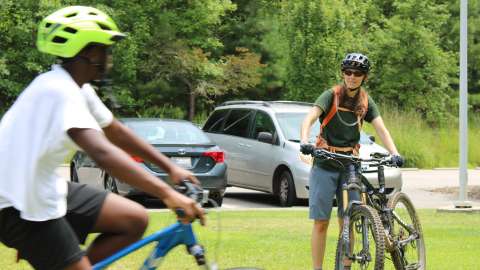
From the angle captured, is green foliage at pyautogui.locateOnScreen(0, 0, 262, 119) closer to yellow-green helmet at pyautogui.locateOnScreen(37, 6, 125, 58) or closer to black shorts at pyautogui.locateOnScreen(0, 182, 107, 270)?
yellow-green helmet at pyautogui.locateOnScreen(37, 6, 125, 58)

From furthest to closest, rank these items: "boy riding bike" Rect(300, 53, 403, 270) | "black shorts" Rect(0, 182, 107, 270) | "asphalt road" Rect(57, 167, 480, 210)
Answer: "asphalt road" Rect(57, 167, 480, 210)
"boy riding bike" Rect(300, 53, 403, 270)
"black shorts" Rect(0, 182, 107, 270)

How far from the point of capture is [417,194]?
777 inches

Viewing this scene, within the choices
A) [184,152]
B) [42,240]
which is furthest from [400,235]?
[184,152]

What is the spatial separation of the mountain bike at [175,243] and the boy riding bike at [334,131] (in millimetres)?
3361

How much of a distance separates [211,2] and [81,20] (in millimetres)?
37100

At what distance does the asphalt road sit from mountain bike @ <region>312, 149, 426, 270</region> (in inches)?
327

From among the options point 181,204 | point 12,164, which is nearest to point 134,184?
point 181,204

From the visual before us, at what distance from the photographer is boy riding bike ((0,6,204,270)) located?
4004 mm

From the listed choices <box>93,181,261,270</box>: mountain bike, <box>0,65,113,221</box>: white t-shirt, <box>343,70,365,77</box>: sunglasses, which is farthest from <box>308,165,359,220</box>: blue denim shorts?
<box>0,65,113,221</box>: white t-shirt

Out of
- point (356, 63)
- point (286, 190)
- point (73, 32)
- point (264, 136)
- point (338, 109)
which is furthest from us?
point (286, 190)

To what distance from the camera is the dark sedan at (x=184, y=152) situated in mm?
15336

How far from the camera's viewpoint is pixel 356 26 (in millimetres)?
38094

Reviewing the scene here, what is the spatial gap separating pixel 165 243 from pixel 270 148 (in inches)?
484

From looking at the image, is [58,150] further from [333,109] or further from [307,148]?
[333,109]
